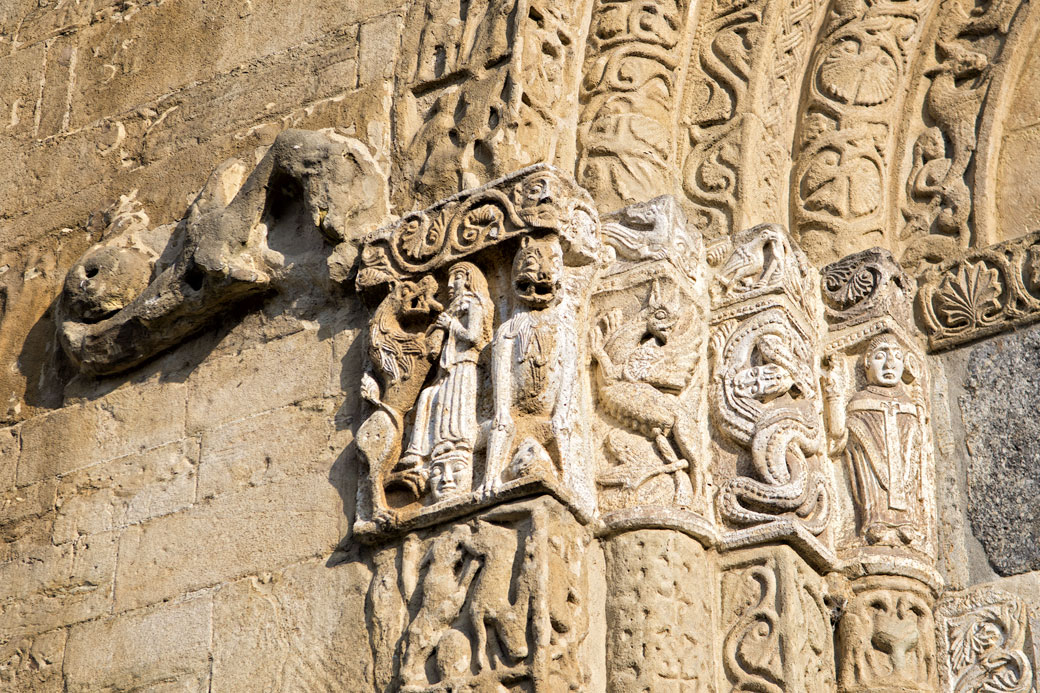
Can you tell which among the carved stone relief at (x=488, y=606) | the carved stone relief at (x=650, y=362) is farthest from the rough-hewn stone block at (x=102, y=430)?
the carved stone relief at (x=650, y=362)

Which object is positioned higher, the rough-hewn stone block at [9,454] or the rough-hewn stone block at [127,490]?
the rough-hewn stone block at [9,454]

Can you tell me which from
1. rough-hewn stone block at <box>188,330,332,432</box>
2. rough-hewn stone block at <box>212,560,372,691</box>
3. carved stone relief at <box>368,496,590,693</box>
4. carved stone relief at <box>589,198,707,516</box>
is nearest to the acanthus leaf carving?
carved stone relief at <box>589,198,707,516</box>

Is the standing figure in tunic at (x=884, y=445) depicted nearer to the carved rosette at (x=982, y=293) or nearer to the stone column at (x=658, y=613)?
the carved rosette at (x=982, y=293)

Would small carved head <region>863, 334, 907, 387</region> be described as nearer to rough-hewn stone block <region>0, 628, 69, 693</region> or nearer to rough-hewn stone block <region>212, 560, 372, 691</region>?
rough-hewn stone block <region>212, 560, 372, 691</region>

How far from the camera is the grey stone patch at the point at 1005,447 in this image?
3.70 m

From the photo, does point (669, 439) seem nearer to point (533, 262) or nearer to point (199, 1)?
point (533, 262)

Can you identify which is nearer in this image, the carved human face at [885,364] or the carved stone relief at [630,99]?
the carved human face at [885,364]

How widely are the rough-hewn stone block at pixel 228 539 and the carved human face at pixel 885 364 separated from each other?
153 centimetres

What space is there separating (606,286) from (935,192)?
1122 mm

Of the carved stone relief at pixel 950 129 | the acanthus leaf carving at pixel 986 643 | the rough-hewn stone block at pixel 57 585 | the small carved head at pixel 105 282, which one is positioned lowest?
the acanthus leaf carving at pixel 986 643

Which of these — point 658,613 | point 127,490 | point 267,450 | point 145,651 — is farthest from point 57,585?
point 658,613

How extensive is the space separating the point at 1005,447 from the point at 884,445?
0.33 metres

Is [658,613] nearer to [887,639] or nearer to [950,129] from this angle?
[887,639]

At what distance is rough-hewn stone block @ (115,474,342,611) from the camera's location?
3.71m
